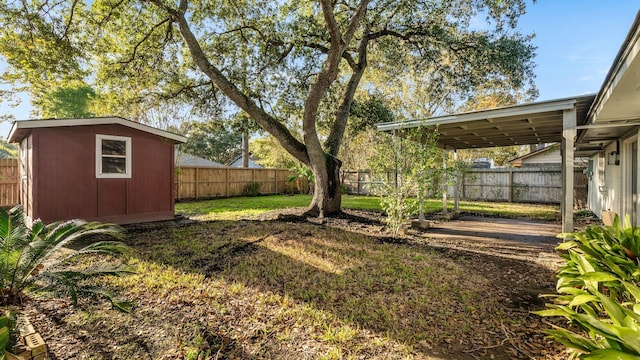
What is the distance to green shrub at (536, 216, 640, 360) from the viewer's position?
58.0 inches

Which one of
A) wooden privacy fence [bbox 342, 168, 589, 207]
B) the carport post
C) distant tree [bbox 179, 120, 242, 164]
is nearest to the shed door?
wooden privacy fence [bbox 342, 168, 589, 207]

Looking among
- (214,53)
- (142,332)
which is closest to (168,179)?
(214,53)

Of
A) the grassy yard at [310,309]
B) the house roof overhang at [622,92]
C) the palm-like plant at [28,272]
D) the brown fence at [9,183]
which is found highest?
the house roof overhang at [622,92]

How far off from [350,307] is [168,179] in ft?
23.7

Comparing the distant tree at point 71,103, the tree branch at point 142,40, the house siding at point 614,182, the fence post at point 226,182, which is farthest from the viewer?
the distant tree at point 71,103

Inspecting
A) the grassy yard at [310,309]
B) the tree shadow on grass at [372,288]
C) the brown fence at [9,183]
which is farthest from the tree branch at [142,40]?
the grassy yard at [310,309]

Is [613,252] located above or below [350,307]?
above

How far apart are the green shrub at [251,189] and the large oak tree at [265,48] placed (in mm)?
6057

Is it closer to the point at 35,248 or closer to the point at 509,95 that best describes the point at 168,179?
the point at 35,248

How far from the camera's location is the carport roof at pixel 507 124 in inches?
197

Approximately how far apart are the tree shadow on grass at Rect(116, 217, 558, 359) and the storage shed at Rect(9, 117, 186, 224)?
212 centimetres

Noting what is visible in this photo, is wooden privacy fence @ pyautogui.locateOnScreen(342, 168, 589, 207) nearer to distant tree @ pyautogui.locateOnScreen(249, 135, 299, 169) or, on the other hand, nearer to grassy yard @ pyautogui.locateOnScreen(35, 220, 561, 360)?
grassy yard @ pyautogui.locateOnScreen(35, 220, 561, 360)

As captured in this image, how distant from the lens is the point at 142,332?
8.54 feet

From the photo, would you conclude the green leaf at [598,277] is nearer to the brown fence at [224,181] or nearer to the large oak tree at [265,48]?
the large oak tree at [265,48]
